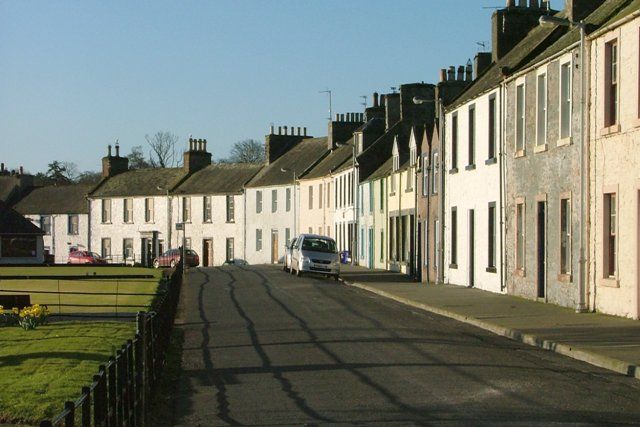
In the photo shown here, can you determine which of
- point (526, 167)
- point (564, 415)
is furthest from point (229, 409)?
point (526, 167)

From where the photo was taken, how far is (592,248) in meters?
25.4

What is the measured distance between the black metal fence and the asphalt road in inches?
24.3

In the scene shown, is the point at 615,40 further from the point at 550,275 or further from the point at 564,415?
the point at 564,415

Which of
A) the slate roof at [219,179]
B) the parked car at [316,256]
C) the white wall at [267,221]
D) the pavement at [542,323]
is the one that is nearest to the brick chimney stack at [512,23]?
the pavement at [542,323]

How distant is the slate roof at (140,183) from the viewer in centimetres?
9784

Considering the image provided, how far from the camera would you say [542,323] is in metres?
22.8

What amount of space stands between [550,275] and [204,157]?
72777 mm

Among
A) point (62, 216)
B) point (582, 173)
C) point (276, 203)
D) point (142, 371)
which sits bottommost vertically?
point (142, 371)

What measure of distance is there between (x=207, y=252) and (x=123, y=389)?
84.0 meters

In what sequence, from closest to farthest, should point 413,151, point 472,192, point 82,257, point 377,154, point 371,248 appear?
point 472,192, point 413,151, point 371,248, point 377,154, point 82,257

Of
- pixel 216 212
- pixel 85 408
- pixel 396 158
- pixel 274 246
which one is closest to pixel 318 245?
pixel 396 158

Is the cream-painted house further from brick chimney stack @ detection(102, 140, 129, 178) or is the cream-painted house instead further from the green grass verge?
brick chimney stack @ detection(102, 140, 129, 178)

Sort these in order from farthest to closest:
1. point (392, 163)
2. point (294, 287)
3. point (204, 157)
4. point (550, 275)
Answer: point (204, 157) < point (392, 163) < point (294, 287) < point (550, 275)

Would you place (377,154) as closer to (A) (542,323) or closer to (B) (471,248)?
(B) (471,248)
